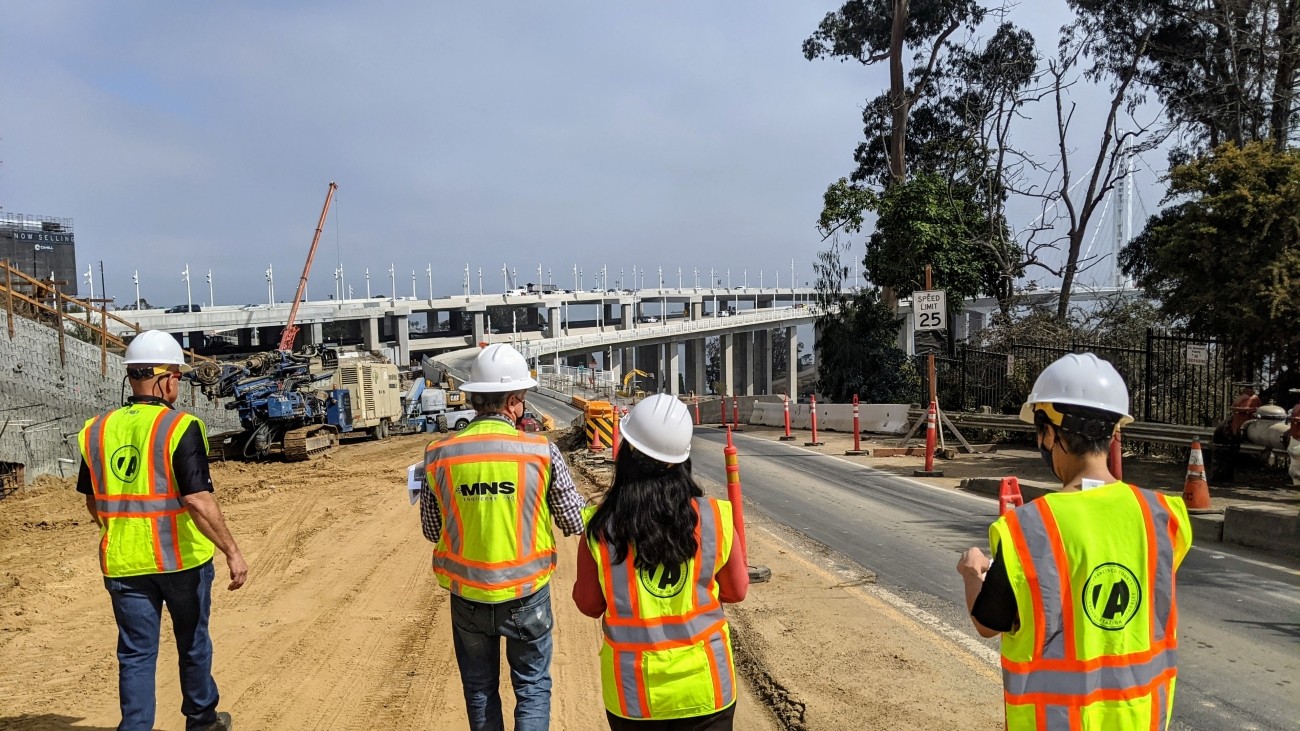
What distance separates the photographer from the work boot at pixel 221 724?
468 centimetres

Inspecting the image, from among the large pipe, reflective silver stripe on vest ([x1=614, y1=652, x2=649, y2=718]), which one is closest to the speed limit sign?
the large pipe

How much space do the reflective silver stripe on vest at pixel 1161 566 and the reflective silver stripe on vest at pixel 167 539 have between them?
4268mm

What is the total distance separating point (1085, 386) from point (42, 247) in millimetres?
88637

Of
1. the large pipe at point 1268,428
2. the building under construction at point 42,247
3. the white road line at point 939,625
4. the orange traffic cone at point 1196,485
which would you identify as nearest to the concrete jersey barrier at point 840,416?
the large pipe at point 1268,428

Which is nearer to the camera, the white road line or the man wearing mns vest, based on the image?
the man wearing mns vest

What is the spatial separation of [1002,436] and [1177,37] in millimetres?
18226

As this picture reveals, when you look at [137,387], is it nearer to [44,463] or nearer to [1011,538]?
[1011,538]

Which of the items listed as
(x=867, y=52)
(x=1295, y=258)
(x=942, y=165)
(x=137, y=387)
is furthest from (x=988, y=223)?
(x=137, y=387)

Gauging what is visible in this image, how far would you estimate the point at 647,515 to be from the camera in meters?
2.72

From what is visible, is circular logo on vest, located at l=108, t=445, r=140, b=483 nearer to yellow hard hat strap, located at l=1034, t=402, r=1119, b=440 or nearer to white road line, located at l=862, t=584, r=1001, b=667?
yellow hard hat strap, located at l=1034, t=402, r=1119, b=440

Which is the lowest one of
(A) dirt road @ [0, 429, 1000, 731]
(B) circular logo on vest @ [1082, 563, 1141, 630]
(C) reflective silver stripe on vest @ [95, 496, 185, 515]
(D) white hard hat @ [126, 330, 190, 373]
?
(A) dirt road @ [0, 429, 1000, 731]

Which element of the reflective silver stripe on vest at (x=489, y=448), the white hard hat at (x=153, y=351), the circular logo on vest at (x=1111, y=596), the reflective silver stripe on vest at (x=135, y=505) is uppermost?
the white hard hat at (x=153, y=351)

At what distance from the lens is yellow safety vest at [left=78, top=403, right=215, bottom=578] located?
4.30 metres

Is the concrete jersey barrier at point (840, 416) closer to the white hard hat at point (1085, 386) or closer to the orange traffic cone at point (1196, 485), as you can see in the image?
the orange traffic cone at point (1196, 485)
